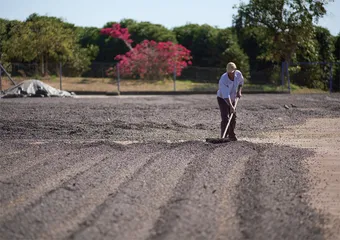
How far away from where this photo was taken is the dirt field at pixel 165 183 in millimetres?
4703

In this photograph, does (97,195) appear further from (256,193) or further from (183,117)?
(183,117)

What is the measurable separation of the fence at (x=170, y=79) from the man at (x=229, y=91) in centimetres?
1388

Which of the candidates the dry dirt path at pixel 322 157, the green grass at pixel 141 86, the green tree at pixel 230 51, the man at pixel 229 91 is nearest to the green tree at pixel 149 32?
the green tree at pixel 230 51

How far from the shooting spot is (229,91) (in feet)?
30.5

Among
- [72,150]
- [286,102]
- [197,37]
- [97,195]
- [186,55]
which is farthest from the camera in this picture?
→ [197,37]

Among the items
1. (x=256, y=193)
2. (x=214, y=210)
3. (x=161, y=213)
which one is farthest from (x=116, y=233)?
(x=256, y=193)

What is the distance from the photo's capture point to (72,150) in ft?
27.8

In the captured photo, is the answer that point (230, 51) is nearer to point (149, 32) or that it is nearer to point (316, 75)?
point (316, 75)

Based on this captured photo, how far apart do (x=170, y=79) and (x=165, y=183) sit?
19.8 meters

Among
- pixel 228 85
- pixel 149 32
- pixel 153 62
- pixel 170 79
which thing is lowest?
pixel 170 79

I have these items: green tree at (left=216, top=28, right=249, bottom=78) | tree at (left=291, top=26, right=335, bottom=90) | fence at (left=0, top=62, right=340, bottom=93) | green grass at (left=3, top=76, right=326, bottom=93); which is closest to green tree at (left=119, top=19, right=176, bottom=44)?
green tree at (left=216, top=28, right=249, bottom=78)

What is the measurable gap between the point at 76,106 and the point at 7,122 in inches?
164

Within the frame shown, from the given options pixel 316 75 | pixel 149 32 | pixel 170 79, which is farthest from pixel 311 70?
pixel 149 32

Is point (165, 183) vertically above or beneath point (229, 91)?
beneath
